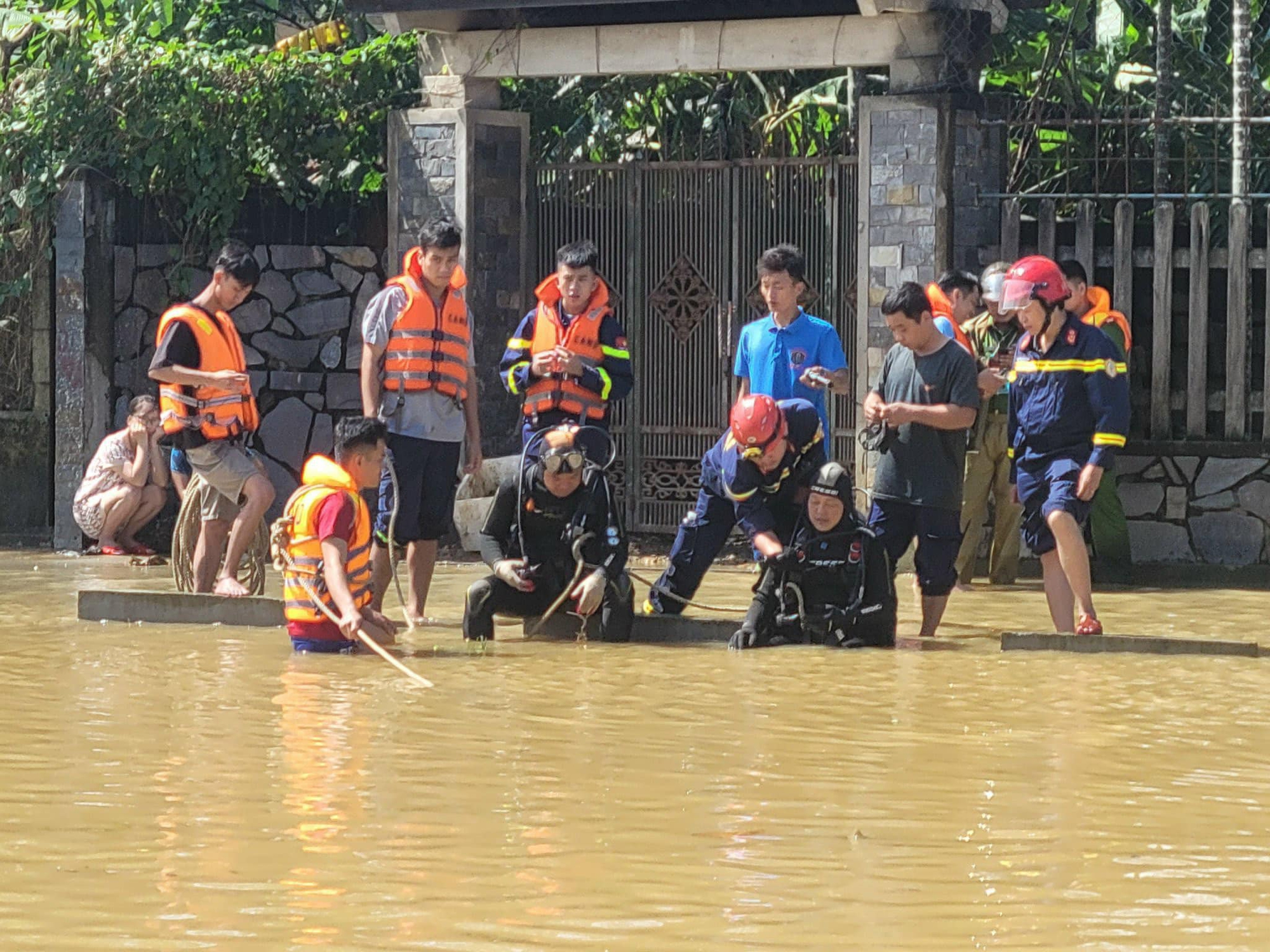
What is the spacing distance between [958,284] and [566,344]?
2230 millimetres

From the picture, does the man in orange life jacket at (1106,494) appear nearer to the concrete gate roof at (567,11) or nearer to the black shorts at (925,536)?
the concrete gate roof at (567,11)

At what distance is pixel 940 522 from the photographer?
362 inches

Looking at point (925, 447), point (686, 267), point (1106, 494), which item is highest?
point (686, 267)

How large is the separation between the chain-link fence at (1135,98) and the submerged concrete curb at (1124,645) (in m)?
3.94

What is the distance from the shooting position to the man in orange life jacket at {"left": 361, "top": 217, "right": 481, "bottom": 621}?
383 inches

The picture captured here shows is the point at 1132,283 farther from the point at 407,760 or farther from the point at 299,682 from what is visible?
the point at 407,760

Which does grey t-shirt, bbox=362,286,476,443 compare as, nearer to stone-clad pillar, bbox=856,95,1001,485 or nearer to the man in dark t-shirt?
the man in dark t-shirt

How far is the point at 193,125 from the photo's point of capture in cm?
1334

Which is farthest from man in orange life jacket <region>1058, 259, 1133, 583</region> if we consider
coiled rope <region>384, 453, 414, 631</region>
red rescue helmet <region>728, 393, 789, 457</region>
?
coiled rope <region>384, 453, 414, 631</region>

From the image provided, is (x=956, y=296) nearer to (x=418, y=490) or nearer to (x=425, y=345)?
(x=425, y=345)

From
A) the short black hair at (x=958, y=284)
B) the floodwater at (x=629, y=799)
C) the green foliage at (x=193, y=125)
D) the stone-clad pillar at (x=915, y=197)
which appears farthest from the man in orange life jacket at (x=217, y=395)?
the stone-clad pillar at (x=915, y=197)

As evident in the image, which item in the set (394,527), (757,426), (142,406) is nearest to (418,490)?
Answer: (394,527)

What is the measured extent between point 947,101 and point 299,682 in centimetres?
589

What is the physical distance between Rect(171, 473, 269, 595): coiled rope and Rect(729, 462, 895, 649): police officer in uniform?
2.68 meters
